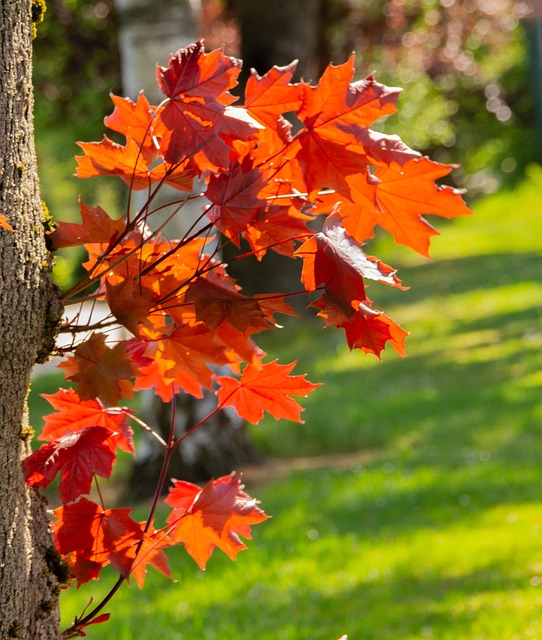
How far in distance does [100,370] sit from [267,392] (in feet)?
Answer: 1.24

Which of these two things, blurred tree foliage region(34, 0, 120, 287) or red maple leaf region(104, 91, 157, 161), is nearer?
red maple leaf region(104, 91, 157, 161)

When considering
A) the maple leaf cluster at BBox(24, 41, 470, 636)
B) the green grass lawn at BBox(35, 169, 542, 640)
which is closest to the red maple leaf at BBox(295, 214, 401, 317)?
the maple leaf cluster at BBox(24, 41, 470, 636)

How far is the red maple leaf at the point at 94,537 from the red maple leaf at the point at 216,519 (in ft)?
0.29

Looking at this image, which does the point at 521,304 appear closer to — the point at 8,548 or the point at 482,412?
the point at 482,412

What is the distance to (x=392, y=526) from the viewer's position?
5008 mm

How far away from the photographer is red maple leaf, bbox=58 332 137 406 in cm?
149

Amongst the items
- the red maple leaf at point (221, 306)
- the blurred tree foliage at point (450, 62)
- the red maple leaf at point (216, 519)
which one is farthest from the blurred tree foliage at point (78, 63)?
the red maple leaf at point (221, 306)

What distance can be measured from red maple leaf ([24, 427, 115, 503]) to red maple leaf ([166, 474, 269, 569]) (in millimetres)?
187

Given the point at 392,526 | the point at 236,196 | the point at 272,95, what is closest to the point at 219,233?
the point at 236,196

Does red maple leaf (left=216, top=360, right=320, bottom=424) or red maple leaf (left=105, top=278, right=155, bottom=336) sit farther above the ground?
red maple leaf (left=105, top=278, right=155, bottom=336)

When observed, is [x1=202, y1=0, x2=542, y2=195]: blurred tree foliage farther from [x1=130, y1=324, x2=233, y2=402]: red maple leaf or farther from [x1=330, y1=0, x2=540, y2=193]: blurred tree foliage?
[x1=130, y1=324, x2=233, y2=402]: red maple leaf

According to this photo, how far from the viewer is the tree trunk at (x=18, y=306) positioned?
4.66ft

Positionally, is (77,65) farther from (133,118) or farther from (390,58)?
(133,118)

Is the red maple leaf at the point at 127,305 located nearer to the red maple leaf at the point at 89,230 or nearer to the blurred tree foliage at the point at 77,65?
the red maple leaf at the point at 89,230
